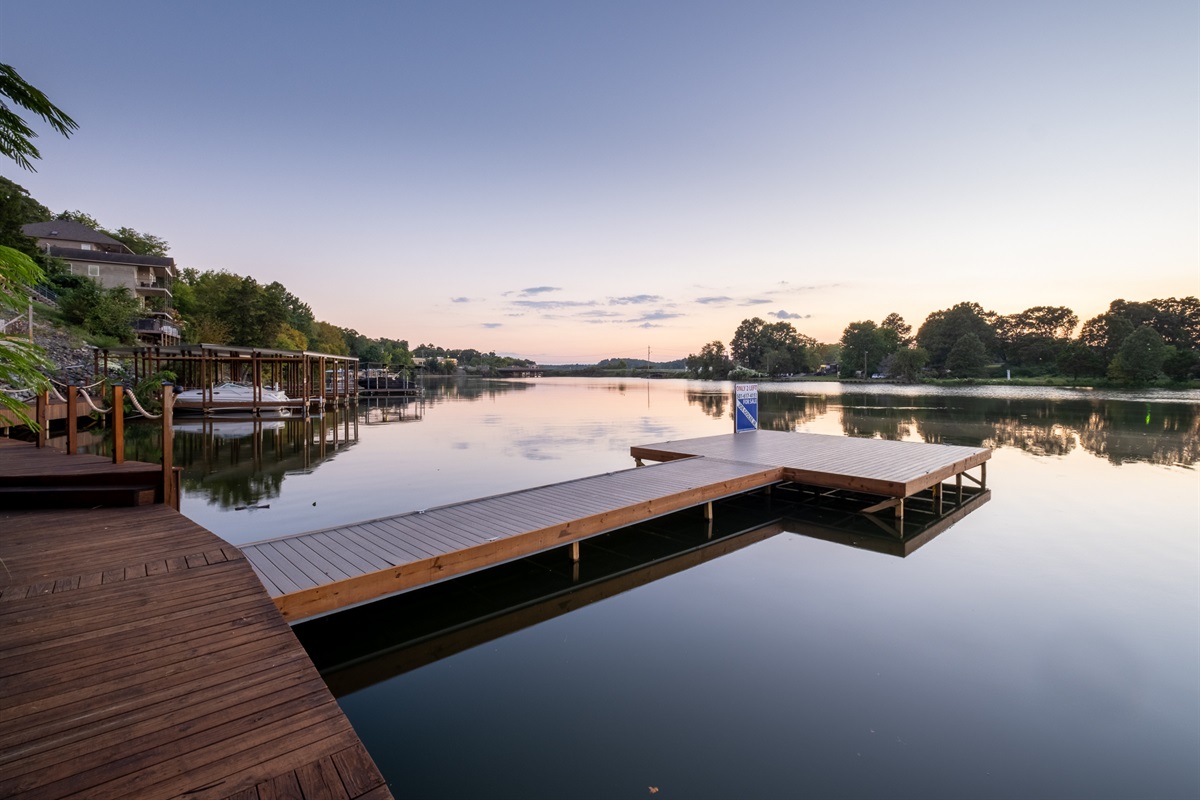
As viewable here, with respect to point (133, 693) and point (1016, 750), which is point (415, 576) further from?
point (1016, 750)

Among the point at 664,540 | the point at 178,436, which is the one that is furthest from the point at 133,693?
the point at 178,436

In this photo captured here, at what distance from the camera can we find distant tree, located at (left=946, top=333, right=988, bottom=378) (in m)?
68.2

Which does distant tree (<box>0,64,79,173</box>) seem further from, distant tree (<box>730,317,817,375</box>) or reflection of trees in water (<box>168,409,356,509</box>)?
distant tree (<box>730,317,817,375</box>)

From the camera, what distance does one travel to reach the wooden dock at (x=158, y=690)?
66.0 inches

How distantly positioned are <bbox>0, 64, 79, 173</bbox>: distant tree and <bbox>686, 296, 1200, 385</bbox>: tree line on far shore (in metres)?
74.1

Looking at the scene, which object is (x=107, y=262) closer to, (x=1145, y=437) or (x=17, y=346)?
(x=17, y=346)

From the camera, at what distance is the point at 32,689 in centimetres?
216

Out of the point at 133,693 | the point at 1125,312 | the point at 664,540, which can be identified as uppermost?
the point at 1125,312

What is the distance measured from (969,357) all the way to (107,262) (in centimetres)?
9452

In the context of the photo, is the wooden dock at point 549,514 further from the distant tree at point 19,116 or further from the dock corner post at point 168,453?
the distant tree at point 19,116

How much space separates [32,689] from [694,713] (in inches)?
130

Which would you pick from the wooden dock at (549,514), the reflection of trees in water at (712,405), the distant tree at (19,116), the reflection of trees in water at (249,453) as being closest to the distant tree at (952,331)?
the reflection of trees in water at (712,405)

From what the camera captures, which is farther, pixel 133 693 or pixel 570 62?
pixel 570 62

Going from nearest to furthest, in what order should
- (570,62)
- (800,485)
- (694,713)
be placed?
(694,713) < (800,485) < (570,62)
